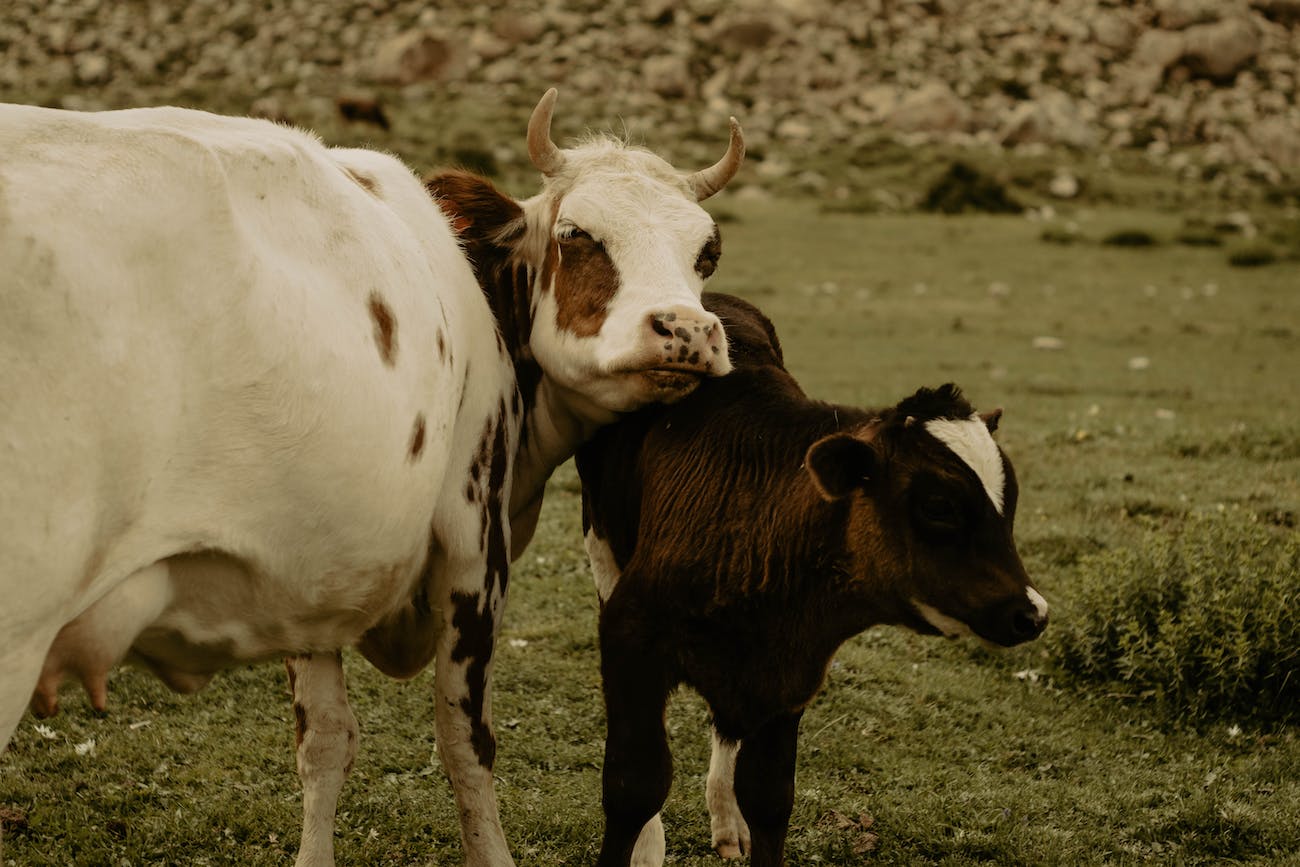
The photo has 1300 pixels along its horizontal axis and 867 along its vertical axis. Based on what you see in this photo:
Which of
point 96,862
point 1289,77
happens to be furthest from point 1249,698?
point 1289,77

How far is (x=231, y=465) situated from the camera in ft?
11.6

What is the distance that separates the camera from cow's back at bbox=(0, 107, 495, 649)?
308cm

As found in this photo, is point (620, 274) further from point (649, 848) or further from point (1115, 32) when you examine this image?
point (1115, 32)

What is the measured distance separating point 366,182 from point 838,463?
1790 mm

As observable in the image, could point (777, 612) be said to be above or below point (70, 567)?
below

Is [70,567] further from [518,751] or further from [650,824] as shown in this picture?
[518,751]

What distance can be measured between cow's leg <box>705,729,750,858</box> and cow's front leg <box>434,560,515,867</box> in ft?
3.10

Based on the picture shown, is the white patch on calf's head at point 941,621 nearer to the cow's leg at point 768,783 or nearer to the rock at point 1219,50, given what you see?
the cow's leg at point 768,783

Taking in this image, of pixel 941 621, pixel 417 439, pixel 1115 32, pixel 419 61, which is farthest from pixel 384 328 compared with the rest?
pixel 1115 32

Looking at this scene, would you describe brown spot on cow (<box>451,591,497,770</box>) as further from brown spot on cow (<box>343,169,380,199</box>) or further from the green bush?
the green bush

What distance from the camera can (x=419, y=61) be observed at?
38125mm

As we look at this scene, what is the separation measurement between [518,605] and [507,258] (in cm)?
272

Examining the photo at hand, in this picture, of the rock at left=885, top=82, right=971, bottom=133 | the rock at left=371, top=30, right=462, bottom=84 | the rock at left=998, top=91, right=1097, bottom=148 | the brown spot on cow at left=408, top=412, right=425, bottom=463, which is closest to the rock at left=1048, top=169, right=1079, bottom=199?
the rock at left=998, top=91, right=1097, bottom=148

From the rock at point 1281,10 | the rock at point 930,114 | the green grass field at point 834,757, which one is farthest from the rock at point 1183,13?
the green grass field at point 834,757
